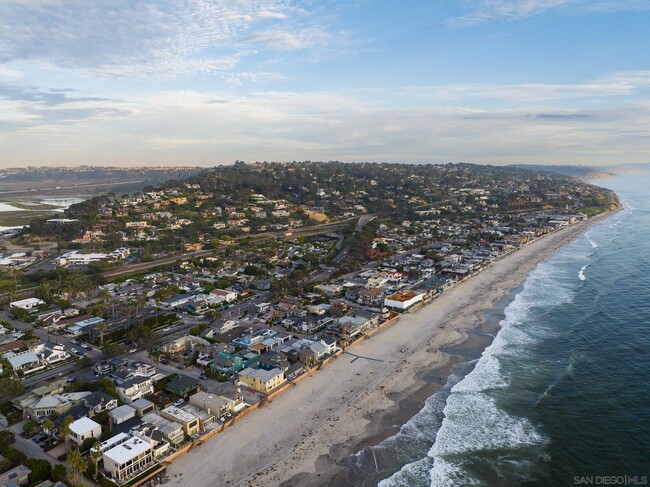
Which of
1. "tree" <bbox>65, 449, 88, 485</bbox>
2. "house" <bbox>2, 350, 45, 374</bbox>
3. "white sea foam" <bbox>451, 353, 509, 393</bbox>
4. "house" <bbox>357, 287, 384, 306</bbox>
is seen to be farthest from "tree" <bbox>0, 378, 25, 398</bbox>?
"house" <bbox>357, 287, 384, 306</bbox>

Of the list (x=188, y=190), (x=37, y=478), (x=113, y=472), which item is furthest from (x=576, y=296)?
(x=188, y=190)

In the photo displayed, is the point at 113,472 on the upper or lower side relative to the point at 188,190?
lower

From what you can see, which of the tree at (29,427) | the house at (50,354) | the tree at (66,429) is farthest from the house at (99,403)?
the house at (50,354)

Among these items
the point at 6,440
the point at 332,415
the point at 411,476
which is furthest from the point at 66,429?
the point at 411,476

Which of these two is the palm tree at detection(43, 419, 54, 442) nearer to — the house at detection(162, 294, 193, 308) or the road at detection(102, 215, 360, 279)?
the house at detection(162, 294, 193, 308)

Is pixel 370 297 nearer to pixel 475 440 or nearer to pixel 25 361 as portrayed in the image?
pixel 475 440

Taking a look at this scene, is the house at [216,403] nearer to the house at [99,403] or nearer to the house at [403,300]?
the house at [99,403]

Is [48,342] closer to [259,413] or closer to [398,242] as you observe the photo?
[259,413]

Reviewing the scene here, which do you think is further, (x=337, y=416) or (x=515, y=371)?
(x=515, y=371)
